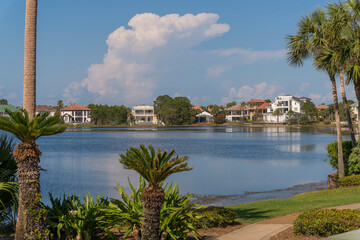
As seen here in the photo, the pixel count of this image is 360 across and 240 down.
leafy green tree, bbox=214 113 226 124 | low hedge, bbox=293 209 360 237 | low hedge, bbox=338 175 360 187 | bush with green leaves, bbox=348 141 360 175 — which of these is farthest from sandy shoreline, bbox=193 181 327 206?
leafy green tree, bbox=214 113 226 124

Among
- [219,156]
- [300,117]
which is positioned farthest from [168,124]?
[219,156]

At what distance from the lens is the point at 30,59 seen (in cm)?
1257

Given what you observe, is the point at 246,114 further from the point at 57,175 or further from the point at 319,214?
the point at 319,214

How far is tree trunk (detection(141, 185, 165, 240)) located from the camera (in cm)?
887

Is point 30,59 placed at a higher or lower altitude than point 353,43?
lower

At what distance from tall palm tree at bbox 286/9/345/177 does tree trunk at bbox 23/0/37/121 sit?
698 inches

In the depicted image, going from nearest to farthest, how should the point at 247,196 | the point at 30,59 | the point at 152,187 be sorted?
the point at 152,187
the point at 30,59
the point at 247,196

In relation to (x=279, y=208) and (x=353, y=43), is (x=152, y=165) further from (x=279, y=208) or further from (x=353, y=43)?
(x=353, y=43)

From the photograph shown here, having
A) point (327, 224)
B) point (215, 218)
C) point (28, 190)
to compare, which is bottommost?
point (215, 218)

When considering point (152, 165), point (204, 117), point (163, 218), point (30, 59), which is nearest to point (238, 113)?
point (204, 117)

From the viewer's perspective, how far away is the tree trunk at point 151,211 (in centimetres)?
887

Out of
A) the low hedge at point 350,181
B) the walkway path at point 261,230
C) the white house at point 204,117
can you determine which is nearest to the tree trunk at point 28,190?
the walkway path at point 261,230

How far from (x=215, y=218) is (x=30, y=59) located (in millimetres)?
7302

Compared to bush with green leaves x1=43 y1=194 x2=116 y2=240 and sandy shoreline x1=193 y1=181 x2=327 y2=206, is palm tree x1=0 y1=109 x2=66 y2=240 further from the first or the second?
sandy shoreline x1=193 y1=181 x2=327 y2=206
